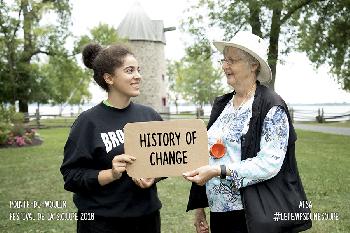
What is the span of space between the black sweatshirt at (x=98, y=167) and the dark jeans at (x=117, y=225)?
0.06m

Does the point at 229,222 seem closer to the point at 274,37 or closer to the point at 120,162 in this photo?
the point at 120,162

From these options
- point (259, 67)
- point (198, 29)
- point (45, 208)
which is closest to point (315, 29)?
point (198, 29)

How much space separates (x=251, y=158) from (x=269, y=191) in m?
0.25

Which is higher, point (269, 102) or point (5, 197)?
point (269, 102)

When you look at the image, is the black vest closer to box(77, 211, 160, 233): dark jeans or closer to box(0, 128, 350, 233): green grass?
box(77, 211, 160, 233): dark jeans

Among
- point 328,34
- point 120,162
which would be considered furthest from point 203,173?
point 328,34

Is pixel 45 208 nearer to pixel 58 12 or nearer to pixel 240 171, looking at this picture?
pixel 240 171

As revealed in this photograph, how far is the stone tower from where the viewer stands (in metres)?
43.3

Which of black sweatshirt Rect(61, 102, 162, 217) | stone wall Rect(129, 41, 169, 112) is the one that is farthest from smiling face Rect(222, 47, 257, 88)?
stone wall Rect(129, 41, 169, 112)

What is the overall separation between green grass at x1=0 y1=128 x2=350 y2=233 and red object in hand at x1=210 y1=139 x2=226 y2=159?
3588mm

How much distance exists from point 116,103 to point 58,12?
32357 millimetres

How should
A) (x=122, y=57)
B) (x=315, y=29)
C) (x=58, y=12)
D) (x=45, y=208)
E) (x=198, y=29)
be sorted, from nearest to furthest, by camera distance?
(x=122, y=57), (x=45, y=208), (x=315, y=29), (x=198, y=29), (x=58, y=12)

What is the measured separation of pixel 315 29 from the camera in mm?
21516

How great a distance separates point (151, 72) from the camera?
43562mm
